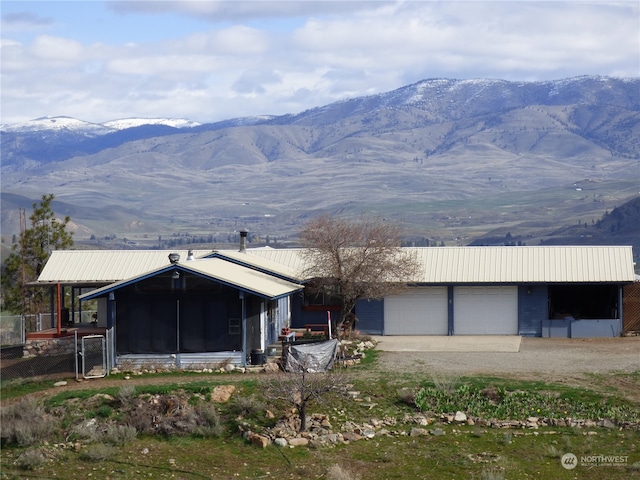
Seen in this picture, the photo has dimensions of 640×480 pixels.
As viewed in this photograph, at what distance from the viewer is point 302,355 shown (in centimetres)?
3256

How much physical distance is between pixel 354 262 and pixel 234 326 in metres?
7.57

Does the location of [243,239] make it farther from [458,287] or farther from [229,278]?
[229,278]

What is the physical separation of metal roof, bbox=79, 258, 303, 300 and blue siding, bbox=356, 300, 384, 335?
355 centimetres

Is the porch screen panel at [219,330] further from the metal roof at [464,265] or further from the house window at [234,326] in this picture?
the metal roof at [464,265]

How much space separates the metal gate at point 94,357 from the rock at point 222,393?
5.24 metres

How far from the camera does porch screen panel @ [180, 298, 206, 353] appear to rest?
113 ft

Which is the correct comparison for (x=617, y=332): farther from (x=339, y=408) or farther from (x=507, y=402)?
(x=339, y=408)

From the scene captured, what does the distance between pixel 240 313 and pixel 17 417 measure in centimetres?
911

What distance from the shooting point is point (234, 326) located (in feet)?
113

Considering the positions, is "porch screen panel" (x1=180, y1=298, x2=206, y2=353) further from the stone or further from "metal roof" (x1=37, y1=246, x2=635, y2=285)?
the stone

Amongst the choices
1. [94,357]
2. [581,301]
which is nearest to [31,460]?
[94,357]

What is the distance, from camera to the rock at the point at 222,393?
94.1 ft

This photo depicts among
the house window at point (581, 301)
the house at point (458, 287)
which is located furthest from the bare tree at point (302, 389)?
the house window at point (581, 301)
